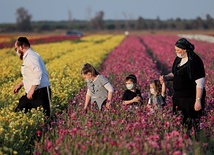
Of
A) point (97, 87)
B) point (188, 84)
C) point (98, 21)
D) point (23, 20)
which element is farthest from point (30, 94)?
point (98, 21)

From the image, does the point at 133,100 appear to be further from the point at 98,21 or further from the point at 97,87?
the point at 98,21

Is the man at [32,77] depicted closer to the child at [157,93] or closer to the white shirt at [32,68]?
the white shirt at [32,68]

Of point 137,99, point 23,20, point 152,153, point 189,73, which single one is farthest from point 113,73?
point 23,20

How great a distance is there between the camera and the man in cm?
723

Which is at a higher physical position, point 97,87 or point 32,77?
point 32,77

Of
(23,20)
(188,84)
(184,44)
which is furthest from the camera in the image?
(23,20)

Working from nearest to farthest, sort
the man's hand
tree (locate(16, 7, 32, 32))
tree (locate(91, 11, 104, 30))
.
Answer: the man's hand
tree (locate(16, 7, 32, 32))
tree (locate(91, 11, 104, 30))

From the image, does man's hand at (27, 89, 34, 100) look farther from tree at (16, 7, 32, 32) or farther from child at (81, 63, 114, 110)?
tree at (16, 7, 32, 32)

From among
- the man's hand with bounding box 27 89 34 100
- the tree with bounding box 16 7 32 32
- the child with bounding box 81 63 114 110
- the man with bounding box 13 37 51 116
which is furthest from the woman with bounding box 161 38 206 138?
the tree with bounding box 16 7 32 32

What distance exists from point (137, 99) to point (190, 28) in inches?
4748

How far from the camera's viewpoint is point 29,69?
7.30 m

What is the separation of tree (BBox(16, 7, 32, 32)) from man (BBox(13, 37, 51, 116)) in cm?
11595

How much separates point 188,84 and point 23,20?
397 feet

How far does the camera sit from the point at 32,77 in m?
7.28
